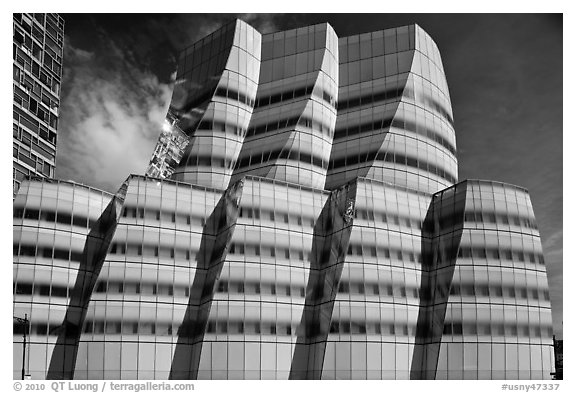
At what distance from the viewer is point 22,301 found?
6475cm

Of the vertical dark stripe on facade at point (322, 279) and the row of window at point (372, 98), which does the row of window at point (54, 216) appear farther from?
the row of window at point (372, 98)

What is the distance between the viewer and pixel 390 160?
79125 mm

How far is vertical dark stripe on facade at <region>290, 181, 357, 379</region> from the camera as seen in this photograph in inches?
2596

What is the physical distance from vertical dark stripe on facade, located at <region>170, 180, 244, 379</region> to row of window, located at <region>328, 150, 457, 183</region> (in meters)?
17.1

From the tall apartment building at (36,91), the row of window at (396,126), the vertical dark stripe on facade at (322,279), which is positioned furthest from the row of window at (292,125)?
the tall apartment building at (36,91)

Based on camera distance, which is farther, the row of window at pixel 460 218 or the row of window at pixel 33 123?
the row of window at pixel 33 123

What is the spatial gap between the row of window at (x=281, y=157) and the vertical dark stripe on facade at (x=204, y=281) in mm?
8981

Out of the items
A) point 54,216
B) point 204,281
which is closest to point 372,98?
point 204,281

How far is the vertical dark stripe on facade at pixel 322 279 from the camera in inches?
2596

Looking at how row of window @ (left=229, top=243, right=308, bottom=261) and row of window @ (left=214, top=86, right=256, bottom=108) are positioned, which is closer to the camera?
row of window @ (left=229, top=243, right=308, bottom=261)

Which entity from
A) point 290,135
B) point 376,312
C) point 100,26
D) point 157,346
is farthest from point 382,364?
point 100,26

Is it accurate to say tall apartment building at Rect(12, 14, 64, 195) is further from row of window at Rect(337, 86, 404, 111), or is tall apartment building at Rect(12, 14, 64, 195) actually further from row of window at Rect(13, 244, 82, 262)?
row of window at Rect(337, 86, 404, 111)

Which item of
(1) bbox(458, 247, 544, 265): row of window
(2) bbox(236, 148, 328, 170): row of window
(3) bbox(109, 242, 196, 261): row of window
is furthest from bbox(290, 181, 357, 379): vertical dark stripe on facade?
(3) bbox(109, 242, 196, 261): row of window

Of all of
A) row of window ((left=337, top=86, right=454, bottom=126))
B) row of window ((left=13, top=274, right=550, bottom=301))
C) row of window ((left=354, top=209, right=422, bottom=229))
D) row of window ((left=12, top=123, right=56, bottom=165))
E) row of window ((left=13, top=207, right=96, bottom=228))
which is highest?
row of window ((left=337, top=86, right=454, bottom=126))
